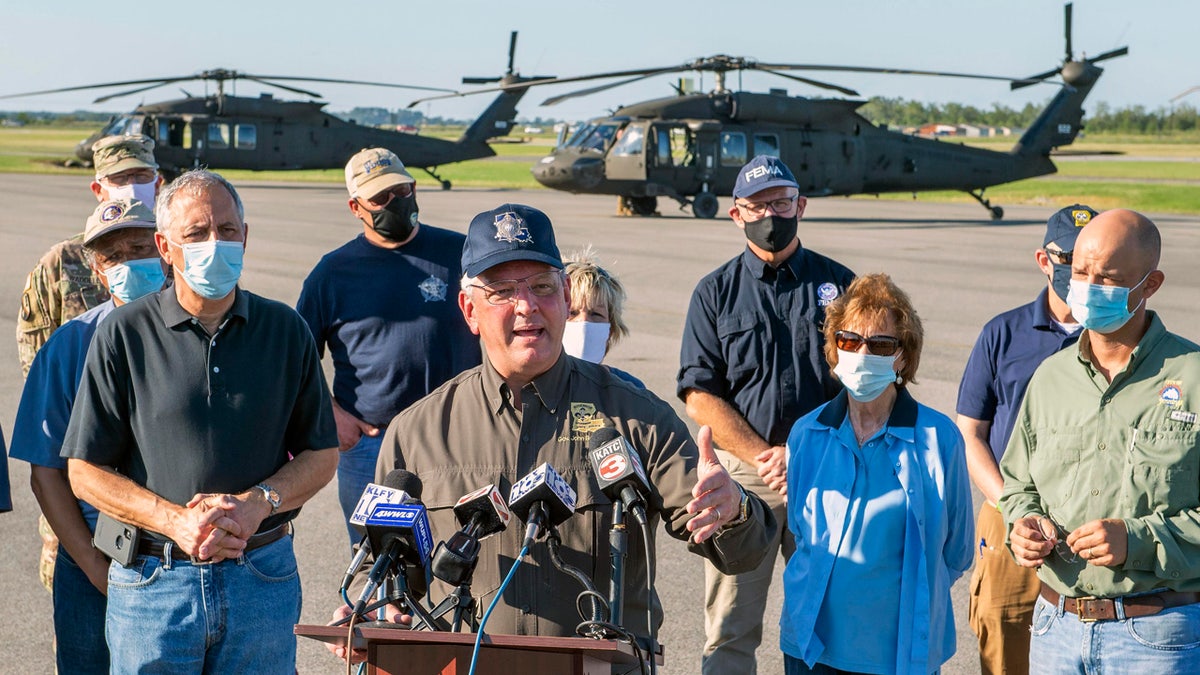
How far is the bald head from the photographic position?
402cm

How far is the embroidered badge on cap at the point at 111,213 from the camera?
15.5 ft

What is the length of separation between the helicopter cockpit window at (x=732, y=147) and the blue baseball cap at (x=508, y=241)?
29.0m

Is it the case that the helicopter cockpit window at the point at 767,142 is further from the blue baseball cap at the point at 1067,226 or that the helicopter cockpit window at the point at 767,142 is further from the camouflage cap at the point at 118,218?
the camouflage cap at the point at 118,218

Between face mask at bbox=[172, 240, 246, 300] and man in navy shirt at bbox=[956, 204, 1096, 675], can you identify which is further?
man in navy shirt at bbox=[956, 204, 1096, 675]

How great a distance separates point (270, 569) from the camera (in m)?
4.09

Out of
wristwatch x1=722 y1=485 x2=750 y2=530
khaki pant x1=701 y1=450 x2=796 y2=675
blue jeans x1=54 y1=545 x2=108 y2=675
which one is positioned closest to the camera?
wristwatch x1=722 y1=485 x2=750 y2=530

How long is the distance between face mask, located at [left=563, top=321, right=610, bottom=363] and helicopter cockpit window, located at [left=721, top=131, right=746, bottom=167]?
2697 cm

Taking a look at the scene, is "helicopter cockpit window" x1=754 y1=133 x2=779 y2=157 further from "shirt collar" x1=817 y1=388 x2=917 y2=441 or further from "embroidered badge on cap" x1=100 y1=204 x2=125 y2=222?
"embroidered badge on cap" x1=100 y1=204 x2=125 y2=222

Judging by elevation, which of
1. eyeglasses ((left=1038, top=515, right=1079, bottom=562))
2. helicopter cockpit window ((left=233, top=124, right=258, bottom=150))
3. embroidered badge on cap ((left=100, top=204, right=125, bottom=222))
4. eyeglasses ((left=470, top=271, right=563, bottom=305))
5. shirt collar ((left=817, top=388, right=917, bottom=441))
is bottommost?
eyeglasses ((left=1038, top=515, right=1079, bottom=562))

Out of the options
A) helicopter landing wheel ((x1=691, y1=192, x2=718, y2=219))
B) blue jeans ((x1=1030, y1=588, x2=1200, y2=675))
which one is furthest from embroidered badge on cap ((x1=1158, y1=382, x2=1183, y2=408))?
helicopter landing wheel ((x1=691, y1=192, x2=718, y2=219))

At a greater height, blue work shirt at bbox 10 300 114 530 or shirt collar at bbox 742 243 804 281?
shirt collar at bbox 742 243 804 281

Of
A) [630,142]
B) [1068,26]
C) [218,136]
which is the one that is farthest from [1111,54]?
[218,136]

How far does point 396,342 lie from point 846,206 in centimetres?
A: 3942

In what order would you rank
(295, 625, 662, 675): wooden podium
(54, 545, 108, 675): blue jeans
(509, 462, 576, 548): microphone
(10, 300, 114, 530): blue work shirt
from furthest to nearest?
(54, 545, 108, 675): blue jeans, (10, 300, 114, 530): blue work shirt, (509, 462, 576, 548): microphone, (295, 625, 662, 675): wooden podium
